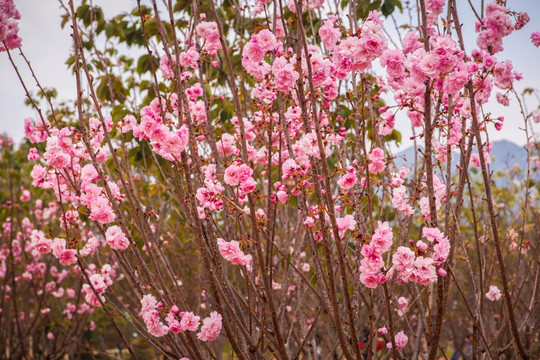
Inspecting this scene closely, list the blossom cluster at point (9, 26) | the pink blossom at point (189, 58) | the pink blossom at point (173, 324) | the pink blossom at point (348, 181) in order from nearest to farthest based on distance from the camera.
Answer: the blossom cluster at point (9, 26) → the pink blossom at point (173, 324) → the pink blossom at point (348, 181) → the pink blossom at point (189, 58)

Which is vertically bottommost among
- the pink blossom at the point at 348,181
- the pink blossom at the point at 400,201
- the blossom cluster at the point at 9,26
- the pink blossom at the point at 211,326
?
the pink blossom at the point at 211,326

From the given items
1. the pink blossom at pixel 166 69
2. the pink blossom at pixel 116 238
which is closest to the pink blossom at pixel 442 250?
the pink blossom at pixel 116 238

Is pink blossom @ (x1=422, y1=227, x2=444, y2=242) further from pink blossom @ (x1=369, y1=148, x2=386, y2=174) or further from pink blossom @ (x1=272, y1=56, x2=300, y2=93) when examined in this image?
pink blossom @ (x1=272, y1=56, x2=300, y2=93)

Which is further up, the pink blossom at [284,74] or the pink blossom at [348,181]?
the pink blossom at [284,74]

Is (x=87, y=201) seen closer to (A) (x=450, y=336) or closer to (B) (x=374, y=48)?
(B) (x=374, y=48)

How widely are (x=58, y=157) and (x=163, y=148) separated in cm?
68

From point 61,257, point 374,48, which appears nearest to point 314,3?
point 374,48

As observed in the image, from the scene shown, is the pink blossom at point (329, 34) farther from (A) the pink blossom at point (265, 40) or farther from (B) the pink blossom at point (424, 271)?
(B) the pink blossom at point (424, 271)

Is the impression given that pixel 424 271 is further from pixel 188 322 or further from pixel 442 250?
pixel 188 322

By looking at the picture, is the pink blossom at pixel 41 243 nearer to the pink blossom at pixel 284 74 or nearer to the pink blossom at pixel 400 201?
the pink blossom at pixel 284 74

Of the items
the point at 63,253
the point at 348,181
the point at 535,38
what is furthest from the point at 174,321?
the point at 535,38

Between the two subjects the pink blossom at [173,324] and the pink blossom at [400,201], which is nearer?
the pink blossom at [173,324]

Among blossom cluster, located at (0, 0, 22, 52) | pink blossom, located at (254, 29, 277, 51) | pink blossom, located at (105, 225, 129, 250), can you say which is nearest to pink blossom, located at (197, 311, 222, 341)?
pink blossom, located at (105, 225, 129, 250)

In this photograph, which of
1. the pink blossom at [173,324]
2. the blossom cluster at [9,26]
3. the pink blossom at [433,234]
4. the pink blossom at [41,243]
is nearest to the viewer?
the pink blossom at [433,234]
